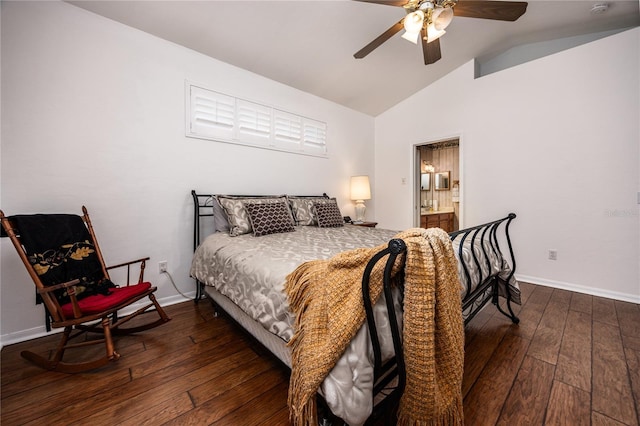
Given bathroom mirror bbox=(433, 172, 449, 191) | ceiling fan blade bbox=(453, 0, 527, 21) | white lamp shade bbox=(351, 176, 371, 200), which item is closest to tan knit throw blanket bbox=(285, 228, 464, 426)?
ceiling fan blade bbox=(453, 0, 527, 21)

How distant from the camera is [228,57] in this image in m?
2.79

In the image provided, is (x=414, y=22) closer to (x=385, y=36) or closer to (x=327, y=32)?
(x=385, y=36)

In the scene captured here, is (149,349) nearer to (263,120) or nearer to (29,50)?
(29,50)

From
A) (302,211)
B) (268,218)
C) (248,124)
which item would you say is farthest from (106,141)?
(302,211)

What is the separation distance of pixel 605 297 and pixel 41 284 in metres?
4.77

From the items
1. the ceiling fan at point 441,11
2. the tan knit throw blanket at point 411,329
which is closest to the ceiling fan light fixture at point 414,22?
the ceiling fan at point 441,11

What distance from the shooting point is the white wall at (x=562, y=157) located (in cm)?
254

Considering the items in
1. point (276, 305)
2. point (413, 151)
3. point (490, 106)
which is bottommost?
point (276, 305)

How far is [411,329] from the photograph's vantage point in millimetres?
839

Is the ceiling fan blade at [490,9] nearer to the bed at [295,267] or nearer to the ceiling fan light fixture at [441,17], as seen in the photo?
the ceiling fan light fixture at [441,17]

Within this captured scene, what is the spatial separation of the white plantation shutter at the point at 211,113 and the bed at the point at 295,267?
73 centimetres

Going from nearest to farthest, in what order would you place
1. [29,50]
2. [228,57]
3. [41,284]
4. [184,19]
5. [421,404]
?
[421,404], [41,284], [29,50], [184,19], [228,57]

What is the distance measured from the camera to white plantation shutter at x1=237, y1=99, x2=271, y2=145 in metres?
2.99

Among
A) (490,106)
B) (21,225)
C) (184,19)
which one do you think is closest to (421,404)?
(21,225)
